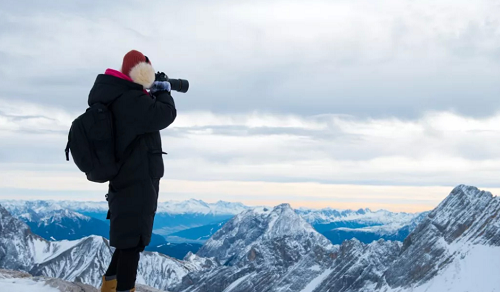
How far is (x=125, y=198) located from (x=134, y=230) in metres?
0.59

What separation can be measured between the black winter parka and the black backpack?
0.24 metres

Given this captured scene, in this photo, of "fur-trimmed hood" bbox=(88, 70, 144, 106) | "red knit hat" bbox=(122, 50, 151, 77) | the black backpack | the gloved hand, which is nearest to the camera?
the black backpack

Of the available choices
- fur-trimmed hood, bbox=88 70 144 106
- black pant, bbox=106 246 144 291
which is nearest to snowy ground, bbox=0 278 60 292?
black pant, bbox=106 246 144 291

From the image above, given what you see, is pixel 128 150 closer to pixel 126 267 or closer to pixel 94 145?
pixel 94 145

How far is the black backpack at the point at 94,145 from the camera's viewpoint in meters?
8.78

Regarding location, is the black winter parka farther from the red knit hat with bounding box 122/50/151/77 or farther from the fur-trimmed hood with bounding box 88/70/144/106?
the red knit hat with bounding box 122/50/151/77

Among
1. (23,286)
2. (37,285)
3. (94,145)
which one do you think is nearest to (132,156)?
(94,145)

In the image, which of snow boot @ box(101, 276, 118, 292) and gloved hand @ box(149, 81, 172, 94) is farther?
snow boot @ box(101, 276, 118, 292)

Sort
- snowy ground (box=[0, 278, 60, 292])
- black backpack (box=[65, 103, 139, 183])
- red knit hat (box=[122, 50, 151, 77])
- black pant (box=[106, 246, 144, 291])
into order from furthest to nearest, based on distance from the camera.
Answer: snowy ground (box=[0, 278, 60, 292])
red knit hat (box=[122, 50, 151, 77])
black pant (box=[106, 246, 144, 291])
black backpack (box=[65, 103, 139, 183])

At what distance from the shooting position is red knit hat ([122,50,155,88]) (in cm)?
952

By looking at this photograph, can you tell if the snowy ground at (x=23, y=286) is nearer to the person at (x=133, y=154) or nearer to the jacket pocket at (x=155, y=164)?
the person at (x=133, y=154)

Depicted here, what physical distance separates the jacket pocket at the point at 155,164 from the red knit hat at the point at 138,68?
1271mm

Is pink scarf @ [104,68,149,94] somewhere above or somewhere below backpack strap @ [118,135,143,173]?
above

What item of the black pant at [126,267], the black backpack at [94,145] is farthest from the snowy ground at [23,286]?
the black backpack at [94,145]
